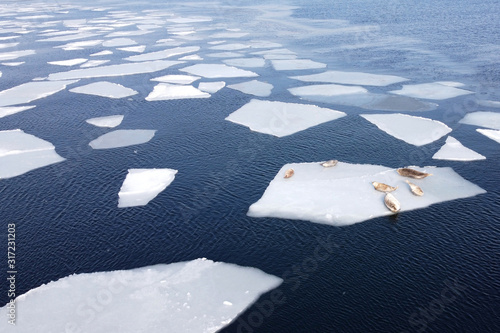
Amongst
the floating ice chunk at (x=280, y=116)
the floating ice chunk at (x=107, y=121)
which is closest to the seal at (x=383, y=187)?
the floating ice chunk at (x=280, y=116)

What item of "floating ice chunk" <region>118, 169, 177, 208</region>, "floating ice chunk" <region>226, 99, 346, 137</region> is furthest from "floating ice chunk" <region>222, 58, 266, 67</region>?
"floating ice chunk" <region>118, 169, 177, 208</region>

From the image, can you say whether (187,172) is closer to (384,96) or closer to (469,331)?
(469,331)

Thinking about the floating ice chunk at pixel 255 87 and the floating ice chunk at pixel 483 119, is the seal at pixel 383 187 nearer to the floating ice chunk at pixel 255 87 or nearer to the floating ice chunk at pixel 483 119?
the floating ice chunk at pixel 483 119

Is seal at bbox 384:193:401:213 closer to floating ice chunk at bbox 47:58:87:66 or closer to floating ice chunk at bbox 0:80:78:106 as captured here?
floating ice chunk at bbox 0:80:78:106

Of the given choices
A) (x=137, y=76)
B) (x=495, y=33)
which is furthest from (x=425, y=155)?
(x=495, y=33)

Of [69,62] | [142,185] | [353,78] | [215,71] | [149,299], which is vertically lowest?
[69,62]

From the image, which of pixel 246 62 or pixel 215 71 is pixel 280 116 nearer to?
pixel 215 71

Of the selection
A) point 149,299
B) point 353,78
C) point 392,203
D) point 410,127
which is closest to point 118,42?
point 353,78
